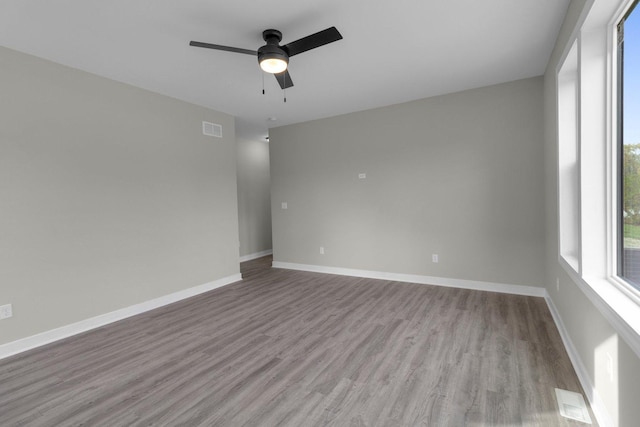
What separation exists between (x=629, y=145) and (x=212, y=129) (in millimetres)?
4658

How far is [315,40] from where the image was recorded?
7.52 feet

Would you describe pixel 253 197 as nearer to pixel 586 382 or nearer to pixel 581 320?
pixel 581 320

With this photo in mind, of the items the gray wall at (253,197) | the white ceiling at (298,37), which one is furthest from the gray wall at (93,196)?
the gray wall at (253,197)

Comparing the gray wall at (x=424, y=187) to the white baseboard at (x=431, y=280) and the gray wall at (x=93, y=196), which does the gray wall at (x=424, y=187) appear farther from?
the gray wall at (x=93, y=196)

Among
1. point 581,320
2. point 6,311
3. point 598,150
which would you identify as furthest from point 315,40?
point 6,311

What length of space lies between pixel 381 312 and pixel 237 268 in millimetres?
2676

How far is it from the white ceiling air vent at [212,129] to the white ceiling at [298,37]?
1.81 feet

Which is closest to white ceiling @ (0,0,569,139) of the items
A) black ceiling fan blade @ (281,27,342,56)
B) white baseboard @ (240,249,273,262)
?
black ceiling fan blade @ (281,27,342,56)

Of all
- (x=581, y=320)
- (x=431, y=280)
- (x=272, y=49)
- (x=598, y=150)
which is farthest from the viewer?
(x=431, y=280)

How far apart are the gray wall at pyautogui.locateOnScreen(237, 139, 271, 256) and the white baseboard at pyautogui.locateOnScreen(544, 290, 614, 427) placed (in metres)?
5.72

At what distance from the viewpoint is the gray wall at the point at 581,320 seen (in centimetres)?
135

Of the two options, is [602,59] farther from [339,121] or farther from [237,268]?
[237,268]

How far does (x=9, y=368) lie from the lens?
2473mm

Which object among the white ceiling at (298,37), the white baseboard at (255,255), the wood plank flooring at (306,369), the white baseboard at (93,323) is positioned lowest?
the wood plank flooring at (306,369)
